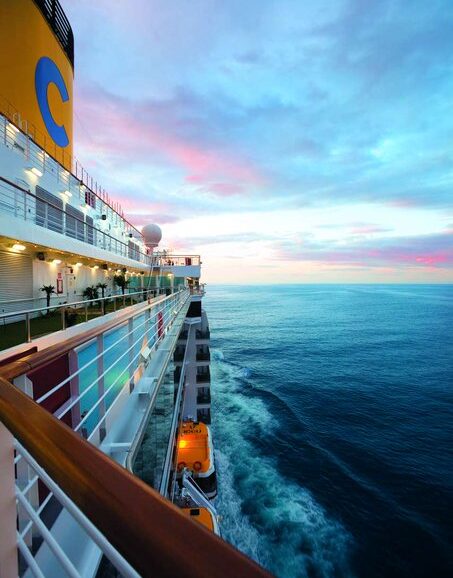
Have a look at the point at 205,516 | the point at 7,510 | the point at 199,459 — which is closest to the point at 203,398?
the point at 199,459

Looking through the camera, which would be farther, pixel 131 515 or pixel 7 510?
pixel 7 510

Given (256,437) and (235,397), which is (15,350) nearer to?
(256,437)

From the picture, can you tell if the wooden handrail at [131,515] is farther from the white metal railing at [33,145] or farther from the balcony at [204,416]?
the balcony at [204,416]

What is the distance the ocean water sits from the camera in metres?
10.5

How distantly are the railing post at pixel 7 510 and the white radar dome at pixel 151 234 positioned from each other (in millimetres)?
25600

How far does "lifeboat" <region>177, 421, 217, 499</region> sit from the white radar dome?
16702 mm

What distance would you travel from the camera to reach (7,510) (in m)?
1.13

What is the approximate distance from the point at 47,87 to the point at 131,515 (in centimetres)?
1737

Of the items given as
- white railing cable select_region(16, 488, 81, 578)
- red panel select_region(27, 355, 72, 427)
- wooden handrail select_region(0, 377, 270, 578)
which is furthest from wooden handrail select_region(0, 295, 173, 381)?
red panel select_region(27, 355, 72, 427)

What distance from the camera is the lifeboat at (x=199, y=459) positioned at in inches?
459

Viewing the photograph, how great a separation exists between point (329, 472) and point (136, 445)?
14458mm

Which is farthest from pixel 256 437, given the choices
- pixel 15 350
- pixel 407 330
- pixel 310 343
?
pixel 407 330

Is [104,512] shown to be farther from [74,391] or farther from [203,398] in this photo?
[203,398]

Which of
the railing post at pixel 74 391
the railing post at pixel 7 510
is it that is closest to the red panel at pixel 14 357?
the railing post at pixel 74 391
